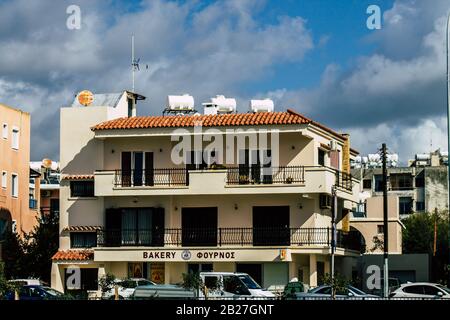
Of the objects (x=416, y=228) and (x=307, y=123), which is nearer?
(x=307, y=123)

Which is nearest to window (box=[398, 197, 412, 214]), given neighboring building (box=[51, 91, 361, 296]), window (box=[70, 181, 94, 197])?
neighboring building (box=[51, 91, 361, 296])

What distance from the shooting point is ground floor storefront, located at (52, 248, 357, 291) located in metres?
53.2

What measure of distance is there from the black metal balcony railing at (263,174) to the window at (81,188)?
7979 millimetres

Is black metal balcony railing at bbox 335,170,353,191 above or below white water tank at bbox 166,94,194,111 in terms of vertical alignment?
below

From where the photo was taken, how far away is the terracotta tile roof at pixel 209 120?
53791mm

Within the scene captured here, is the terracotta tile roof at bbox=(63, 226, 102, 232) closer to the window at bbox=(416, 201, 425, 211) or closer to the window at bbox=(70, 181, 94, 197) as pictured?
the window at bbox=(70, 181, 94, 197)

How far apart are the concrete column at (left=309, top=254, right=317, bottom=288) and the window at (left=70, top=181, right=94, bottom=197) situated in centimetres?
1243

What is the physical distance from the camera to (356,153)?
64.2 meters

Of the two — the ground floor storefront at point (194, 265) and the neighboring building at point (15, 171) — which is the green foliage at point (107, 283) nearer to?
the ground floor storefront at point (194, 265)

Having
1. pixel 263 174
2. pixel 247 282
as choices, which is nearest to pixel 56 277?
pixel 263 174

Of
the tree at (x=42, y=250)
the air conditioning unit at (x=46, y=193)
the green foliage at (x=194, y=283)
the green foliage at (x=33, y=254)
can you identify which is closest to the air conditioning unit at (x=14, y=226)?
the green foliage at (x=33, y=254)

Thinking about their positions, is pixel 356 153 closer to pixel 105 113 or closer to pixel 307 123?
pixel 307 123
